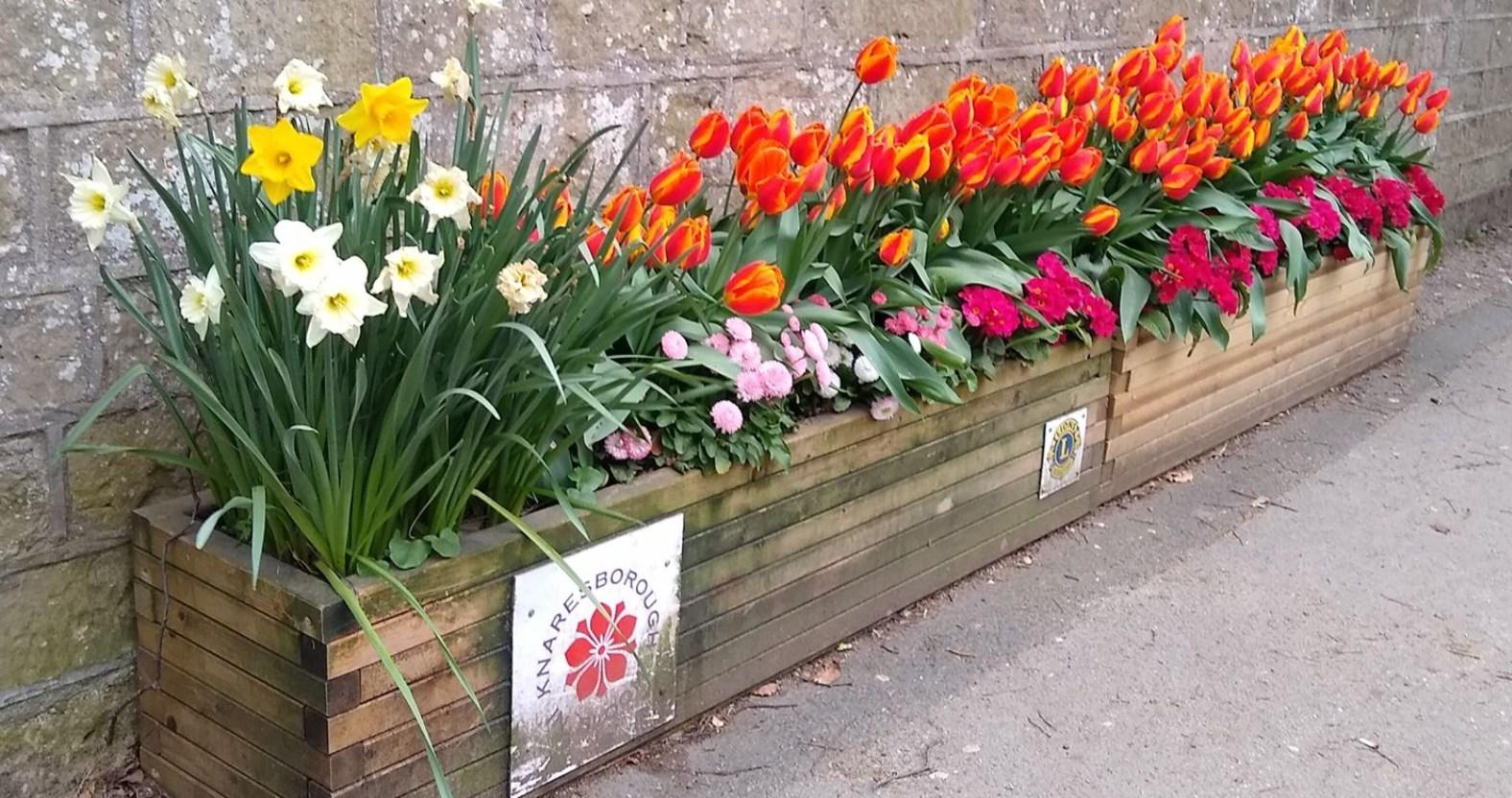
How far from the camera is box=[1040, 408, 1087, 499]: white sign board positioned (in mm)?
3539

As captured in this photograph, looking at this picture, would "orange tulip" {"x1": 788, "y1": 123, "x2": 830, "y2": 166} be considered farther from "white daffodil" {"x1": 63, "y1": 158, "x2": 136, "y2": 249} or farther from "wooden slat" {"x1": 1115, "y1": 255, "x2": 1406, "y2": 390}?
"white daffodil" {"x1": 63, "y1": 158, "x2": 136, "y2": 249}

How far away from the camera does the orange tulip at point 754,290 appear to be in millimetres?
2549

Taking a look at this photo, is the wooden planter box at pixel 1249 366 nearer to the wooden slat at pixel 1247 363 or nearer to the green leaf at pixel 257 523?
the wooden slat at pixel 1247 363

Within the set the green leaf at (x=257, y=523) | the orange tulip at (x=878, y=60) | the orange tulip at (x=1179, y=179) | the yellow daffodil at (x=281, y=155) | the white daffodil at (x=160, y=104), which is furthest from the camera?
the orange tulip at (x=1179, y=179)

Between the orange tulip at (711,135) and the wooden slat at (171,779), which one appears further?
the orange tulip at (711,135)

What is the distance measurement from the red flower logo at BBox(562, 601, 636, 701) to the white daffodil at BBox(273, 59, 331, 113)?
3.00ft

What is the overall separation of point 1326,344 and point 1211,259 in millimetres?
1115

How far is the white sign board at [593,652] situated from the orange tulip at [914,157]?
942 millimetres

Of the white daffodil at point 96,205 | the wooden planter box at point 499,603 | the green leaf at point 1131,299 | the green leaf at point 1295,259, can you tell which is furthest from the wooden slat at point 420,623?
the green leaf at point 1295,259

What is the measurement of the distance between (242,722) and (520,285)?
0.82 meters

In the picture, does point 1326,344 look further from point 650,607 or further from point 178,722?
point 178,722

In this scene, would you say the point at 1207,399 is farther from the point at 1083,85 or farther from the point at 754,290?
the point at 754,290

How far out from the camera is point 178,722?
2.37 metres

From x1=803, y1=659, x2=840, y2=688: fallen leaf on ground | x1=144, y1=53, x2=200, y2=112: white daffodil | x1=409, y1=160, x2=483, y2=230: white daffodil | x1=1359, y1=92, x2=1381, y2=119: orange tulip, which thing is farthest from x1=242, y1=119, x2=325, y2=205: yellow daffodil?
x1=1359, y1=92, x2=1381, y2=119: orange tulip
